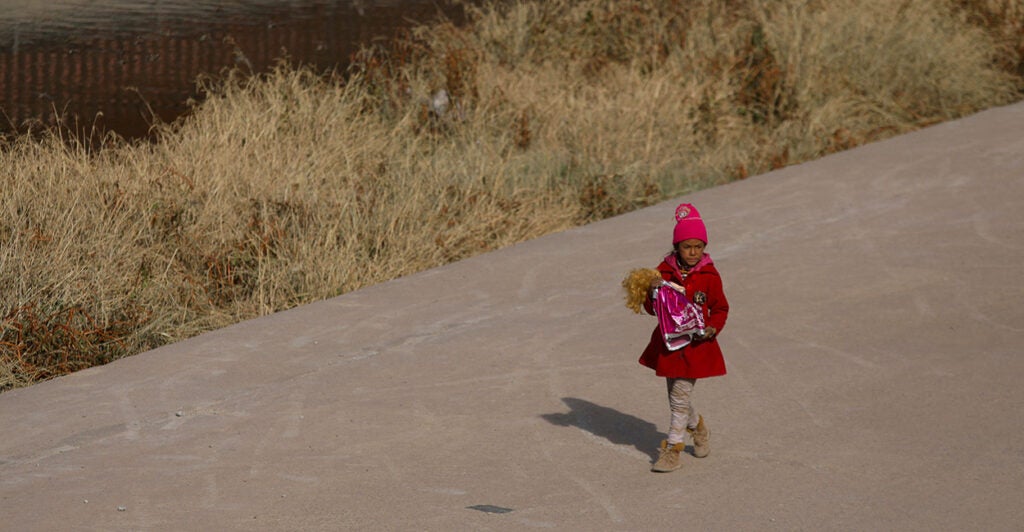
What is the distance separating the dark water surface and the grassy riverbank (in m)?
0.33

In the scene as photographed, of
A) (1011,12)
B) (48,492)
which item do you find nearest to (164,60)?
(48,492)

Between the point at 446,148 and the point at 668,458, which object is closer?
the point at 668,458

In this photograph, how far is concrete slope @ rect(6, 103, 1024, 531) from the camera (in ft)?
16.7

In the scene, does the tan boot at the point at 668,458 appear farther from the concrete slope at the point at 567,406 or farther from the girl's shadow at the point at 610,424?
the girl's shadow at the point at 610,424

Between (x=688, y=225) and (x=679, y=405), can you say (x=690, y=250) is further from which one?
(x=679, y=405)

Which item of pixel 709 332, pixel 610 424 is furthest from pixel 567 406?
pixel 709 332

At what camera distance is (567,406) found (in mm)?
6215

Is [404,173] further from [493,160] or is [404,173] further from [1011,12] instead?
[1011,12]

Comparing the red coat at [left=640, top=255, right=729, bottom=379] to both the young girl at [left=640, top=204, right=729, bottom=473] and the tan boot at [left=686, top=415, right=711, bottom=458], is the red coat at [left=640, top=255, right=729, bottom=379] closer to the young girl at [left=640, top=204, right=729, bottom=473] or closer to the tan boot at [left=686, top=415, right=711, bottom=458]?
the young girl at [left=640, top=204, right=729, bottom=473]

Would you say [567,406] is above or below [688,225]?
below

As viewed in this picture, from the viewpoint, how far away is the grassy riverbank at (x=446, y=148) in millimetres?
7723

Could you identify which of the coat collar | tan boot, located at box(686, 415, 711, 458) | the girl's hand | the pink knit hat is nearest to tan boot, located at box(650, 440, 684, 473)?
tan boot, located at box(686, 415, 711, 458)

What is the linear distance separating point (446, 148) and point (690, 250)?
5.77 m

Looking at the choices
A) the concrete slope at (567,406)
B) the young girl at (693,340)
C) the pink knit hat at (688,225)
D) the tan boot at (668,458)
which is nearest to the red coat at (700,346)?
the young girl at (693,340)
